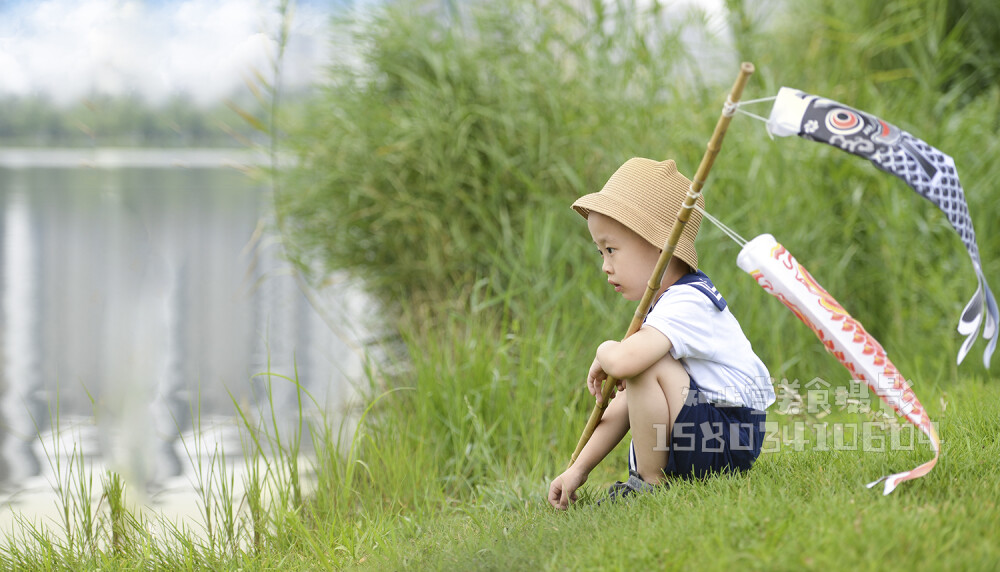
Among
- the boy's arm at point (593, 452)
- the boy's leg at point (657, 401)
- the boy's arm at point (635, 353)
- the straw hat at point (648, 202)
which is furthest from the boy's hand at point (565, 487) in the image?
the straw hat at point (648, 202)

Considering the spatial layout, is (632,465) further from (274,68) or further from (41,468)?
(274,68)

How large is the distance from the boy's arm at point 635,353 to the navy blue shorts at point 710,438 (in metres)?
0.15

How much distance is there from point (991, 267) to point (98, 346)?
15.3 feet

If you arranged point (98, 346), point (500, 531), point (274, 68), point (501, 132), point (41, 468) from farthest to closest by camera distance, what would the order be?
point (98, 346), point (501, 132), point (274, 68), point (41, 468), point (500, 531)

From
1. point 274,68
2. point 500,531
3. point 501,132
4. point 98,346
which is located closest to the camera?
point 500,531

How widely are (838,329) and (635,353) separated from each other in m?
0.41

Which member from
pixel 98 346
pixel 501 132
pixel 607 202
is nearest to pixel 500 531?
pixel 607 202

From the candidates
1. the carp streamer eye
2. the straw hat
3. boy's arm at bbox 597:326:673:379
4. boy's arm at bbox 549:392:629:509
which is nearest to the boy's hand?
boy's arm at bbox 549:392:629:509

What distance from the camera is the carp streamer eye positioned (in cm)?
168

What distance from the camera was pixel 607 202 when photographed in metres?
2.01

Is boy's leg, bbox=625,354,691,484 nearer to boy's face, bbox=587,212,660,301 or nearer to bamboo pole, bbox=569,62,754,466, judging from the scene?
bamboo pole, bbox=569,62,754,466

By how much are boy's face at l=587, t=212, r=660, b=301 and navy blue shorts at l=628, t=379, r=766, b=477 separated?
0.90 feet

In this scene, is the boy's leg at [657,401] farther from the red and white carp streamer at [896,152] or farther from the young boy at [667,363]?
the red and white carp streamer at [896,152]

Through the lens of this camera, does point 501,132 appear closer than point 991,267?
No
